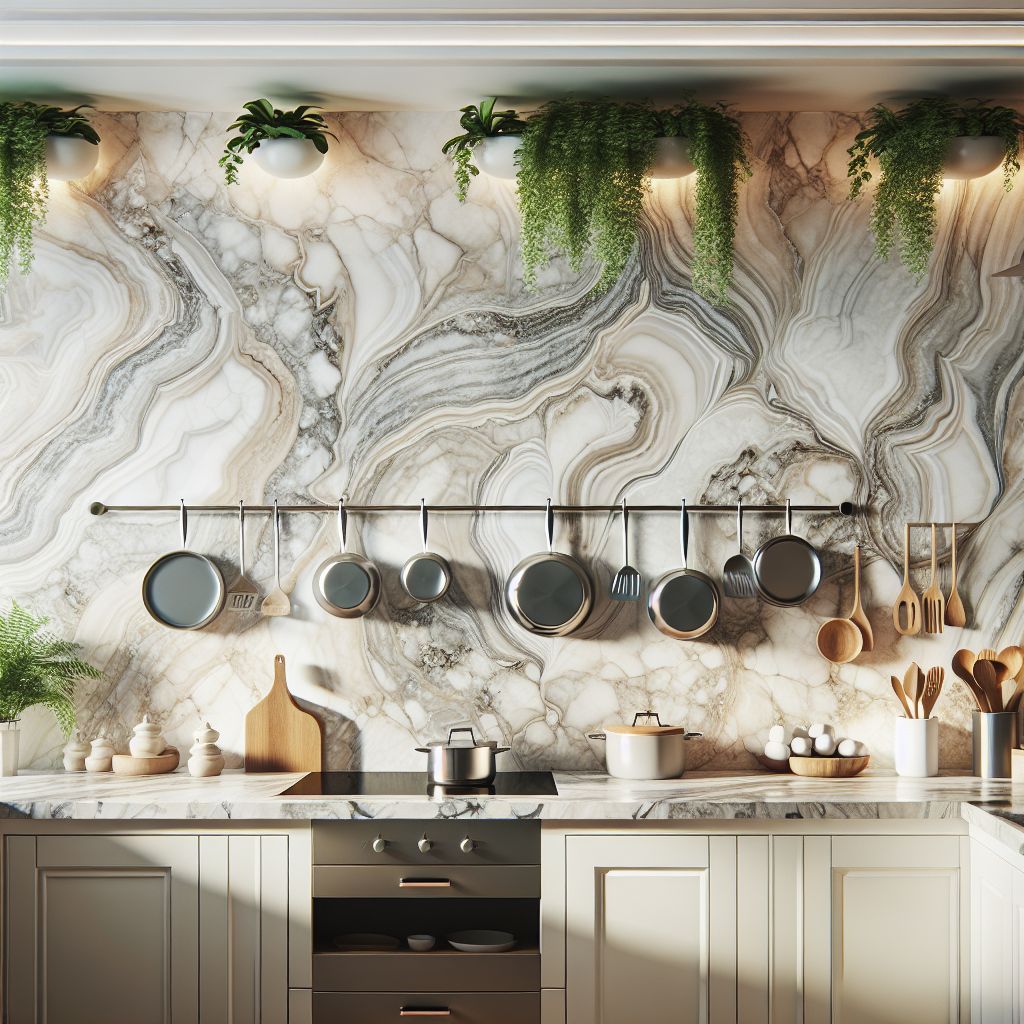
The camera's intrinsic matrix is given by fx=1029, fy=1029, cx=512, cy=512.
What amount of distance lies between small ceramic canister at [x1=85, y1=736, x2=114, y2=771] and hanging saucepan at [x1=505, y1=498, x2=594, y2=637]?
121 cm

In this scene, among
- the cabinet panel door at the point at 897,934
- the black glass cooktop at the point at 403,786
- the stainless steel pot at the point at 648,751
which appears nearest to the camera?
the cabinet panel door at the point at 897,934

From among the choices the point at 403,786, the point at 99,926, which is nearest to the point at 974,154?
the point at 403,786

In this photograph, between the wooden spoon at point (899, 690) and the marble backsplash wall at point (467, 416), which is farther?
the marble backsplash wall at point (467, 416)

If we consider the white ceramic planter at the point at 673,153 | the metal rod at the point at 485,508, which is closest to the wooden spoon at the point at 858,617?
the metal rod at the point at 485,508

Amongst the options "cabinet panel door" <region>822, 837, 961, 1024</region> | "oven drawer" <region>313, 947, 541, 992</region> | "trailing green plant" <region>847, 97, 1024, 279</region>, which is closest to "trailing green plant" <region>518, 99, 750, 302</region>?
"trailing green plant" <region>847, 97, 1024, 279</region>

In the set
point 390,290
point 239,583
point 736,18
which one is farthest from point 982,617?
point 239,583

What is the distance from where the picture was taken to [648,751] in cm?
276

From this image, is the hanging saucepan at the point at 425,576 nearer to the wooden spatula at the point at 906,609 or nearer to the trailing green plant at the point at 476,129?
the trailing green plant at the point at 476,129

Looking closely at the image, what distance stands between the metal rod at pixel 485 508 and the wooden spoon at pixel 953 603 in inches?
3.2

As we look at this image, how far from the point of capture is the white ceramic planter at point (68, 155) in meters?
2.93

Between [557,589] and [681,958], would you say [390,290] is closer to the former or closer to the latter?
[557,589]

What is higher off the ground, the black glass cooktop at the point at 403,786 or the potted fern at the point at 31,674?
the potted fern at the point at 31,674

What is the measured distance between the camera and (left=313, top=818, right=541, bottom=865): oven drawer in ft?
8.26

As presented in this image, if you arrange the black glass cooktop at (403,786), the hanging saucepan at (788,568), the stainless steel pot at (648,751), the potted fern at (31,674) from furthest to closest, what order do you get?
the hanging saucepan at (788,568)
the potted fern at (31,674)
the stainless steel pot at (648,751)
the black glass cooktop at (403,786)
